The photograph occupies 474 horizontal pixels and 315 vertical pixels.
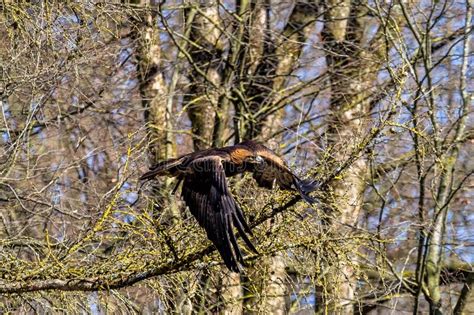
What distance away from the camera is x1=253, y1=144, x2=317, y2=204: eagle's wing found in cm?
583

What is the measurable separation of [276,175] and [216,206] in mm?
650

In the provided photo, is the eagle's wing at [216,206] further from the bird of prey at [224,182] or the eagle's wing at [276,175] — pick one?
the eagle's wing at [276,175]

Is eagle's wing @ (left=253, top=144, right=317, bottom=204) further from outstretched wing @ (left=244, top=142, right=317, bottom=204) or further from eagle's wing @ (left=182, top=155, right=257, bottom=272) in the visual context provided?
eagle's wing @ (left=182, top=155, right=257, bottom=272)

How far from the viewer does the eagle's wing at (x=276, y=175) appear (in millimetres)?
5828

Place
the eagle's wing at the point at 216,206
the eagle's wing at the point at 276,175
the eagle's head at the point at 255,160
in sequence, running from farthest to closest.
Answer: the eagle's head at the point at 255,160
the eagle's wing at the point at 276,175
the eagle's wing at the point at 216,206

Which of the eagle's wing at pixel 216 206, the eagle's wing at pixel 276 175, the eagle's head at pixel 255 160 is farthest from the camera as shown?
the eagle's head at pixel 255 160

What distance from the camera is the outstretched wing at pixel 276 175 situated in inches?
229

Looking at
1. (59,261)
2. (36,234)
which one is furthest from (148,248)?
(36,234)

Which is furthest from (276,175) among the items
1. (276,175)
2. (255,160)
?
(255,160)

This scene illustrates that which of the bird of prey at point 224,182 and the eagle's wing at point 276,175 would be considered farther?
the eagle's wing at point 276,175

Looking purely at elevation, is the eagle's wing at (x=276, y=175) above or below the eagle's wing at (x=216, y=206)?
above

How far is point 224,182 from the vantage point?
6102 mm

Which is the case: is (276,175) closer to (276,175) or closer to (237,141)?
(276,175)

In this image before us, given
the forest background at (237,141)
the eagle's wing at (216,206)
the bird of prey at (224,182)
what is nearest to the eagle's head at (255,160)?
the bird of prey at (224,182)
